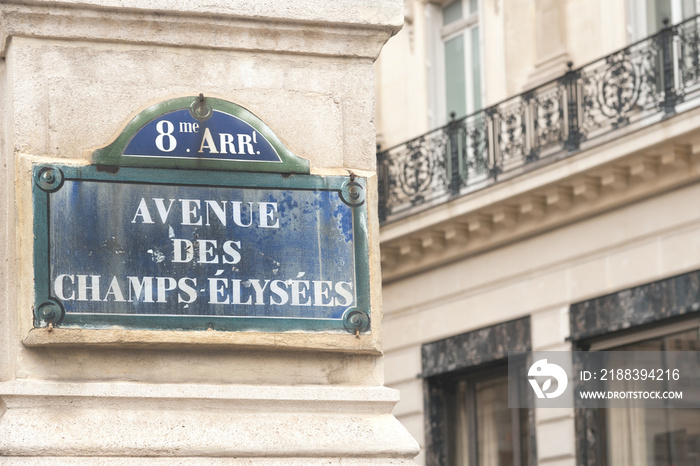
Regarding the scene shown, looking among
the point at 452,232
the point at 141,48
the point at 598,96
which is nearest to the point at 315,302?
the point at 141,48

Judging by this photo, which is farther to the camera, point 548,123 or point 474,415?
point 474,415

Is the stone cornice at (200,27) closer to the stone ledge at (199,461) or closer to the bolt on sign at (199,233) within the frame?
the bolt on sign at (199,233)

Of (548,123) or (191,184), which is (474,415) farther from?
(191,184)

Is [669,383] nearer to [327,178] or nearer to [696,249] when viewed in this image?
[696,249]

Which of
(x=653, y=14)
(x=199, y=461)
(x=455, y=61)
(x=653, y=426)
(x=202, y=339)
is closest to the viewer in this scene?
(x=199, y=461)

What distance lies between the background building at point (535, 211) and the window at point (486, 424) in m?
0.02

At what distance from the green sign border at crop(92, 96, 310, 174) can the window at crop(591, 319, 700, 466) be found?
10420 mm

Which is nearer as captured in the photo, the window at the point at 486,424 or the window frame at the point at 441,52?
the window at the point at 486,424

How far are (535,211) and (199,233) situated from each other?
495 inches

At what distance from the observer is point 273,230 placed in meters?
4.29

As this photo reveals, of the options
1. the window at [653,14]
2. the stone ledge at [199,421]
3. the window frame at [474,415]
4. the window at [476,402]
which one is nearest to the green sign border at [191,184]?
the stone ledge at [199,421]

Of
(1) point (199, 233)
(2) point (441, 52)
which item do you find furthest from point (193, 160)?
(2) point (441, 52)

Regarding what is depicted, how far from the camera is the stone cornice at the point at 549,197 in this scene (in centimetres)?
1458

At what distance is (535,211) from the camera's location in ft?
54.2
